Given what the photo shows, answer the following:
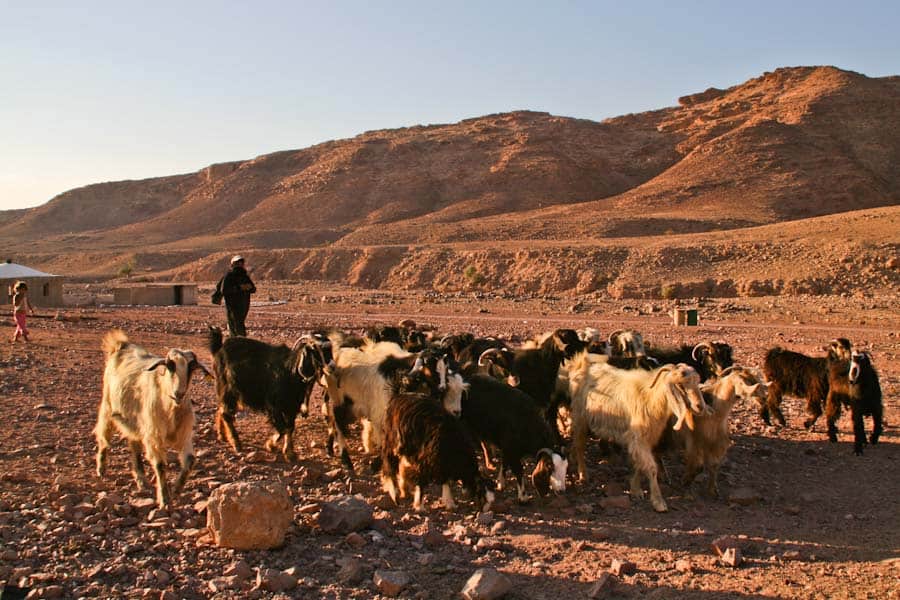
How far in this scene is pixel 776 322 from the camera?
24.4 metres

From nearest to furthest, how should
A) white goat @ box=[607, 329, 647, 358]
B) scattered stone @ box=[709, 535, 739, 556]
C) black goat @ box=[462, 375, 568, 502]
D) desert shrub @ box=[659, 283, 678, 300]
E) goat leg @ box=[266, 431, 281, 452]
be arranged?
1. scattered stone @ box=[709, 535, 739, 556]
2. black goat @ box=[462, 375, 568, 502]
3. goat leg @ box=[266, 431, 281, 452]
4. white goat @ box=[607, 329, 647, 358]
5. desert shrub @ box=[659, 283, 678, 300]

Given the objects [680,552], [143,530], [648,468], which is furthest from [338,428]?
[680,552]

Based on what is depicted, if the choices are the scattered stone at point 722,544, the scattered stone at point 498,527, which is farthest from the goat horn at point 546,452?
the scattered stone at point 722,544

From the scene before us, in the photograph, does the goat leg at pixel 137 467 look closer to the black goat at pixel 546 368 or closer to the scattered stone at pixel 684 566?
the black goat at pixel 546 368

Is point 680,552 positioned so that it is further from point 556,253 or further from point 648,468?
point 556,253

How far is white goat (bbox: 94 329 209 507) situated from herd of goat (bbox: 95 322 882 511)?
0.01 meters

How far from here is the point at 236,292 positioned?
12344 mm

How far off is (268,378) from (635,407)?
177 inches

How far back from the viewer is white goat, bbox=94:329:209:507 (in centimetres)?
731

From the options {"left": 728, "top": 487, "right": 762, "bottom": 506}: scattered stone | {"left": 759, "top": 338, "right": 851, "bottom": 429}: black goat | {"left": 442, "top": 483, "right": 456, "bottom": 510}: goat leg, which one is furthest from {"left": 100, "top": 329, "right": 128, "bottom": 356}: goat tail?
{"left": 759, "top": 338, "right": 851, "bottom": 429}: black goat

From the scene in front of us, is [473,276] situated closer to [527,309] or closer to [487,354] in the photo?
[527,309]

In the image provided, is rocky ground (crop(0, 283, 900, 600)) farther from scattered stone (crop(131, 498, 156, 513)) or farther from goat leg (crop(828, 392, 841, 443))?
goat leg (crop(828, 392, 841, 443))

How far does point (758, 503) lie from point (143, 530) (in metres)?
6.16

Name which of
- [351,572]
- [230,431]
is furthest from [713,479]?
[230,431]
